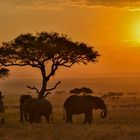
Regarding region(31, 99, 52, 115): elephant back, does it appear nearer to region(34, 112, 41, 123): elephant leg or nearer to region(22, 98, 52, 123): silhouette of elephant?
region(22, 98, 52, 123): silhouette of elephant

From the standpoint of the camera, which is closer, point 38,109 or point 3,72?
point 38,109

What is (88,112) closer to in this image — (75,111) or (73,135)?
(75,111)

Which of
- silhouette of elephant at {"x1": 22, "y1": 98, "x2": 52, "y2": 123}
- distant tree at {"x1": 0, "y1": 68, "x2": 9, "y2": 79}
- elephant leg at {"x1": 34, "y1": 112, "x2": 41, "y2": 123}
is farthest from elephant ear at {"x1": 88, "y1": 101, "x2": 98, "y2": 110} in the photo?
distant tree at {"x1": 0, "y1": 68, "x2": 9, "y2": 79}

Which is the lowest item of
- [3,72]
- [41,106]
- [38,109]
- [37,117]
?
[37,117]

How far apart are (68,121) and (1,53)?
55.0ft

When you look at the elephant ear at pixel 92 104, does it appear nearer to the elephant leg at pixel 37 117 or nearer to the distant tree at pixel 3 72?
the elephant leg at pixel 37 117

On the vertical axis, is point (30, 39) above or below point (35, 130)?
above

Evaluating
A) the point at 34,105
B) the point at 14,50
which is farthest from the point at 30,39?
the point at 34,105

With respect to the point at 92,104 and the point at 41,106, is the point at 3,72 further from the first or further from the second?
the point at 41,106

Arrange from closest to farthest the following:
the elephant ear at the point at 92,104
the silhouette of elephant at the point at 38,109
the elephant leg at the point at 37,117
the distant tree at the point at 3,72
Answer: the elephant leg at the point at 37,117
the silhouette of elephant at the point at 38,109
the elephant ear at the point at 92,104
the distant tree at the point at 3,72

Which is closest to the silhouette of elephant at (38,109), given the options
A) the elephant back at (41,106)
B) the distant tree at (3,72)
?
the elephant back at (41,106)

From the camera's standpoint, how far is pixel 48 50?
50.0 meters

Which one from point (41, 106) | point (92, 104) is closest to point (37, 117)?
point (41, 106)

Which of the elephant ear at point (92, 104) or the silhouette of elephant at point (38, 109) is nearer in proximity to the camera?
the silhouette of elephant at point (38, 109)
